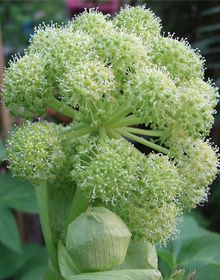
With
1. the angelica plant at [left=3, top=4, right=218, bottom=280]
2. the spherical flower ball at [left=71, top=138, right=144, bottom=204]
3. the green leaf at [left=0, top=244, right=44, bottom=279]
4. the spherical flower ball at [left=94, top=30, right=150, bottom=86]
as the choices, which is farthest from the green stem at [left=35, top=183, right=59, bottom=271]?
the green leaf at [left=0, top=244, right=44, bottom=279]

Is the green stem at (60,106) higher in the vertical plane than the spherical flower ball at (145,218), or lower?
higher

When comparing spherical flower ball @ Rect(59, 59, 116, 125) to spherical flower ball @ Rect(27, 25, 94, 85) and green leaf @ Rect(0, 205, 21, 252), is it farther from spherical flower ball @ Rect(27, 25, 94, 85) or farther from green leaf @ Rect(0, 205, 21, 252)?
green leaf @ Rect(0, 205, 21, 252)

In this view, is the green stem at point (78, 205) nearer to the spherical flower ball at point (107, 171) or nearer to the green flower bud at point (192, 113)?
the spherical flower ball at point (107, 171)

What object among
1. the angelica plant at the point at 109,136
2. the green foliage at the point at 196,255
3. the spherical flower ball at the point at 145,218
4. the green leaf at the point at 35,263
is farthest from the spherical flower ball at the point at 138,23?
the green leaf at the point at 35,263

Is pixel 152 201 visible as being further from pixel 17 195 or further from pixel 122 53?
pixel 17 195

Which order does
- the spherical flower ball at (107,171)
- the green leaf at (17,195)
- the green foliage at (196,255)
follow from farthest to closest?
the green leaf at (17,195)
the green foliage at (196,255)
the spherical flower ball at (107,171)

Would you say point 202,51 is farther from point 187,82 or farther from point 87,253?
point 87,253
